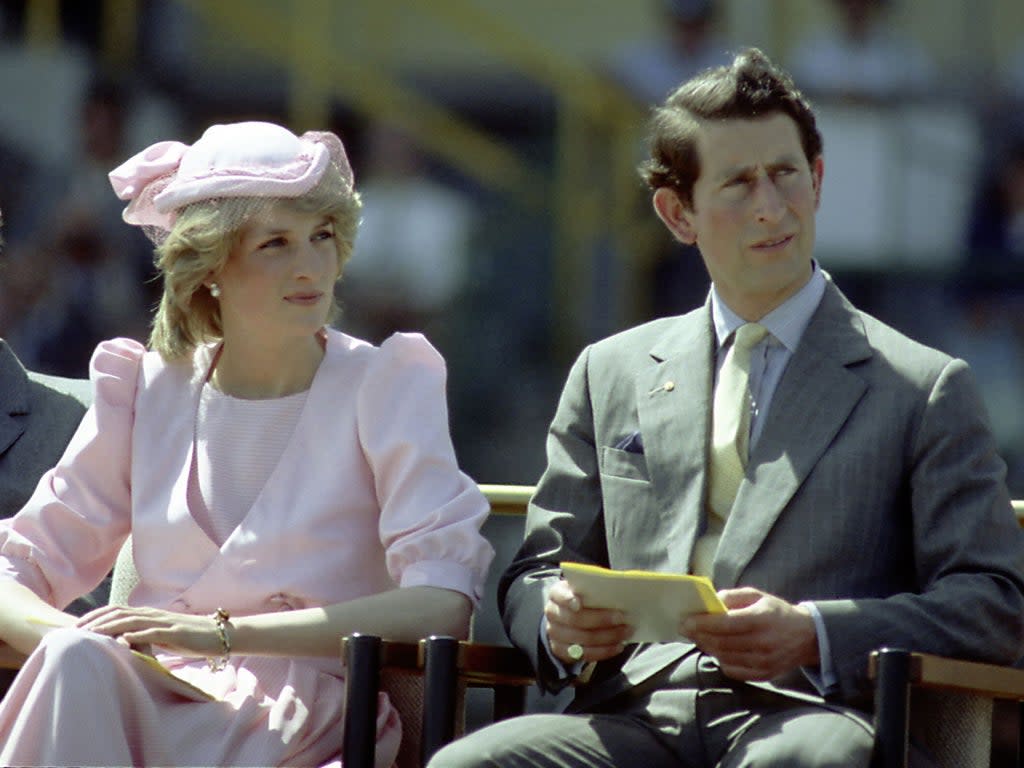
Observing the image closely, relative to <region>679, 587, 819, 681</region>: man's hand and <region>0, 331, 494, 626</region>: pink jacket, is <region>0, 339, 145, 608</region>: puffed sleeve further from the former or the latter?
<region>679, 587, 819, 681</region>: man's hand

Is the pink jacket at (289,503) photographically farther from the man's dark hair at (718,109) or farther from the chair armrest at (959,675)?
the chair armrest at (959,675)

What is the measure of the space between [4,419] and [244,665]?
0.92 metres

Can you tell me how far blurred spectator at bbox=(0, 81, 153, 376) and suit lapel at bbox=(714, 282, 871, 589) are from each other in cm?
608

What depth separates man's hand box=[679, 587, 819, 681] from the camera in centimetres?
334

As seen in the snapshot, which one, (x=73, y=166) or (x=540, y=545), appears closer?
(x=540, y=545)

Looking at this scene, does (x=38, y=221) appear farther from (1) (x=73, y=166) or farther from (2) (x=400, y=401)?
(2) (x=400, y=401)

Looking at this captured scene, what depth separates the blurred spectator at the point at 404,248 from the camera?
9.78 m

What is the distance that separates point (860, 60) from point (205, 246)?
22.0ft

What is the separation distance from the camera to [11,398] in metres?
4.40

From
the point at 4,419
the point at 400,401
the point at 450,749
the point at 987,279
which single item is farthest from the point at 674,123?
the point at 987,279

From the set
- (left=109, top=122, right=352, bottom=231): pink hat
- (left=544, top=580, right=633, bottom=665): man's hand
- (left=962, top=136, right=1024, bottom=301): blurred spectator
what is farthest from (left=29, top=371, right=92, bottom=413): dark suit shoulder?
(left=962, top=136, right=1024, bottom=301): blurred spectator

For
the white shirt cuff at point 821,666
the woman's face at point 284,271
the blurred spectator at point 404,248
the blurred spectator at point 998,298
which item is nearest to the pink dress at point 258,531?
the woman's face at point 284,271

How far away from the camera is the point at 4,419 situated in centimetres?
438

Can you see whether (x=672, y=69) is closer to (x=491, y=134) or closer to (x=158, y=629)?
(x=491, y=134)
